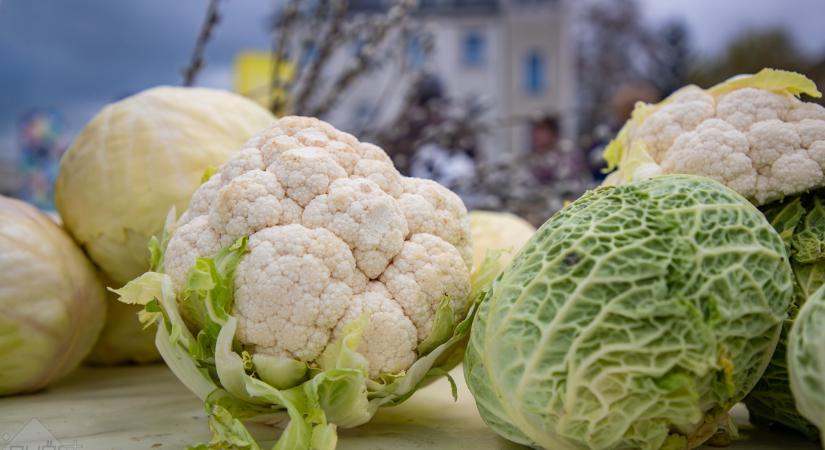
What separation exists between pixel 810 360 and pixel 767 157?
445 mm

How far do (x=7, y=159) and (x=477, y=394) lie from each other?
16.5 feet

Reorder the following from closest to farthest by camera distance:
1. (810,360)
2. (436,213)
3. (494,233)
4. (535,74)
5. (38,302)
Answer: (810,360) < (436,213) < (38,302) < (494,233) < (535,74)

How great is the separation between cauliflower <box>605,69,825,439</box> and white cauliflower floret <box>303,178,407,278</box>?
48 cm

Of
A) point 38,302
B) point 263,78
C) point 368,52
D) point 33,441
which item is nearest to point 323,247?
point 33,441

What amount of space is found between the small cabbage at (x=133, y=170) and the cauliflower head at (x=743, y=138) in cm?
99

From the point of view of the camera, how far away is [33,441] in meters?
1.14

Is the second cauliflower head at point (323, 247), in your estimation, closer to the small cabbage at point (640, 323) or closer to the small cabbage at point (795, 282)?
the small cabbage at point (640, 323)

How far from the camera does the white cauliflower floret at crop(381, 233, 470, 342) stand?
1175mm

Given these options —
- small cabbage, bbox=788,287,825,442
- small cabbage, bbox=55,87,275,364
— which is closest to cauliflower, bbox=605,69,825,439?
small cabbage, bbox=788,287,825,442

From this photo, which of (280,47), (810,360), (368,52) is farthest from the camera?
(280,47)

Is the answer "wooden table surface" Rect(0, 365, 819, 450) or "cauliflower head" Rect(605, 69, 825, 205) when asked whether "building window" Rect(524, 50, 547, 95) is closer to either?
"cauliflower head" Rect(605, 69, 825, 205)

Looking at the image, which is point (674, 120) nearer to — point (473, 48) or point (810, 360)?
point (810, 360)

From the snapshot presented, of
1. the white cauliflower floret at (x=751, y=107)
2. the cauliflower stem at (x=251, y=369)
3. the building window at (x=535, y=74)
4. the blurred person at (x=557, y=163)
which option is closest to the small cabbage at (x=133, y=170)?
the cauliflower stem at (x=251, y=369)

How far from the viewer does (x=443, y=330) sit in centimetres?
118
